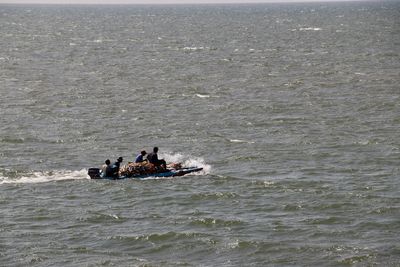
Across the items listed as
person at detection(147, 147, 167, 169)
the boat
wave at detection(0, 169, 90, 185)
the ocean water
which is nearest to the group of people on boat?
person at detection(147, 147, 167, 169)

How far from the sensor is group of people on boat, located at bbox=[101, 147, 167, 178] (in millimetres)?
38125

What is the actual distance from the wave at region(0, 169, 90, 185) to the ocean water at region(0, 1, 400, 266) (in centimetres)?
9

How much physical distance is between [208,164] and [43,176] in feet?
26.2

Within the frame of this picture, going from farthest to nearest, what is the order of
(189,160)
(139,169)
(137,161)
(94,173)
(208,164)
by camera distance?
(189,160) → (208,164) → (137,161) → (139,169) → (94,173)

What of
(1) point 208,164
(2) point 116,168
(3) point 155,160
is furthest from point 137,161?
(1) point 208,164

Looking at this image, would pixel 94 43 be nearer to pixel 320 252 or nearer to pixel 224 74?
pixel 224 74

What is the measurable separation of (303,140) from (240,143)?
352 cm

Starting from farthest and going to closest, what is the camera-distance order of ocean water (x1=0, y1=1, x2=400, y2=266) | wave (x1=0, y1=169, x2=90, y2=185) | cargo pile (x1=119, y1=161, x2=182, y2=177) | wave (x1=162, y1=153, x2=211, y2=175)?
1. wave (x1=162, y1=153, x2=211, y2=175)
2. cargo pile (x1=119, y1=161, x2=182, y2=177)
3. wave (x1=0, y1=169, x2=90, y2=185)
4. ocean water (x1=0, y1=1, x2=400, y2=266)

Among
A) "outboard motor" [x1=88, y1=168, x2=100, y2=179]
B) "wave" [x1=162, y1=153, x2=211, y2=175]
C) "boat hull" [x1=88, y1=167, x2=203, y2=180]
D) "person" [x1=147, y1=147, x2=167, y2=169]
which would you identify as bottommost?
"wave" [x1=162, y1=153, x2=211, y2=175]

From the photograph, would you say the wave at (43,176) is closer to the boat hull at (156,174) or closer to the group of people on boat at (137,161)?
the boat hull at (156,174)

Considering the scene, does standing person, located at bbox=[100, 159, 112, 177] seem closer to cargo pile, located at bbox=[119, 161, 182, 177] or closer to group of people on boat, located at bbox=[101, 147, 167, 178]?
group of people on boat, located at bbox=[101, 147, 167, 178]

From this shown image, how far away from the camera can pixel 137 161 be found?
39188 mm

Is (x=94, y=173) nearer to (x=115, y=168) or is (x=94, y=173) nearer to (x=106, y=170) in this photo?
(x=106, y=170)

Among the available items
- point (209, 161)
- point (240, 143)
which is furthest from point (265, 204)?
point (240, 143)
